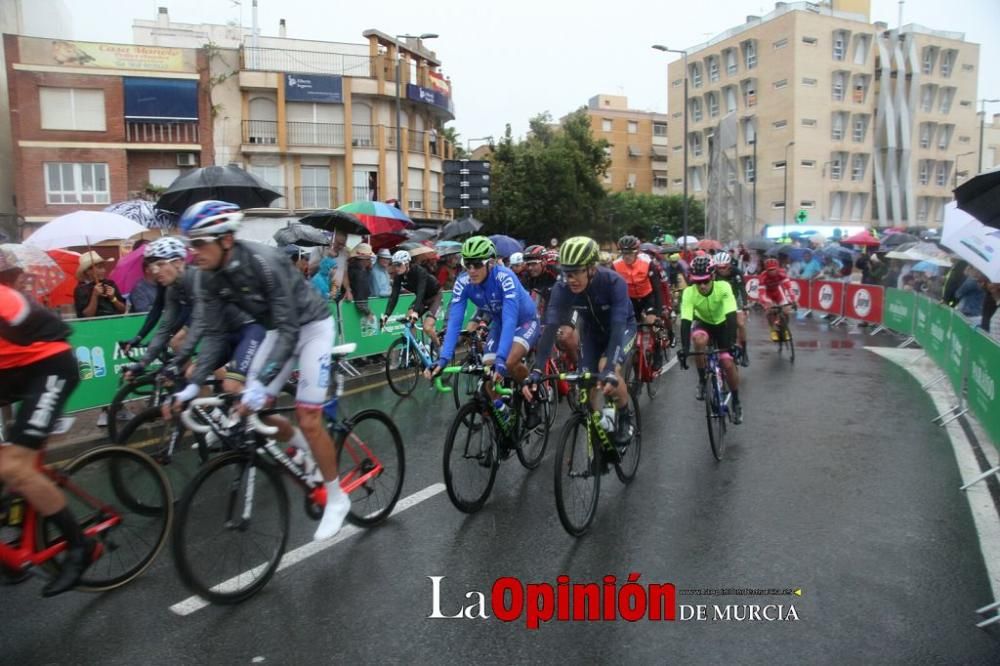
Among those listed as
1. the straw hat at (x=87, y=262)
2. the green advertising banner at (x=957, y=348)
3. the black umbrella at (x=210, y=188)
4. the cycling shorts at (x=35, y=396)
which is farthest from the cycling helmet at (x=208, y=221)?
the green advertising banner at (x=957, y=348)

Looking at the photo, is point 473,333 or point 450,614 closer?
point 450,614

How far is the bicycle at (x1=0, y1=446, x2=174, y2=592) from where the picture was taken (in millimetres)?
3930

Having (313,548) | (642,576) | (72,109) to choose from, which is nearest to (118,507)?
(313,548)

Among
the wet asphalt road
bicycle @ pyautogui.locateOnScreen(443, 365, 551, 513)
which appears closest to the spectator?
the wet asphalt road

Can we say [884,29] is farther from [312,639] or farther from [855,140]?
[312,639]

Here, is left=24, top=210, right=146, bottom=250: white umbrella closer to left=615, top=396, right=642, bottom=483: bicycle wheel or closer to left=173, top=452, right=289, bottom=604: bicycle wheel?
left=173, top=452, right=289, bottom=604: bicycle wheel

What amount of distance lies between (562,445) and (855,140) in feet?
228

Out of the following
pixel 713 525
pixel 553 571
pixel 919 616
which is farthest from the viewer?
pixel 713 525

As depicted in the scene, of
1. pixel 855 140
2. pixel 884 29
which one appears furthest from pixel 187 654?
pixel 884 29

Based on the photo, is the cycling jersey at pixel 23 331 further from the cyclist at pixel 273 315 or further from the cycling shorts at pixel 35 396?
the cyclist at pixel 273 315

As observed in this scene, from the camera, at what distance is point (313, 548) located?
4922mm

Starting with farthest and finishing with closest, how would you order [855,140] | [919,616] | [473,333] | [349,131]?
[855,140], [349,131], [473,333], [919,616]

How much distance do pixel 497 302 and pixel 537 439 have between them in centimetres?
136

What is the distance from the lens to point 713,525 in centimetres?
545
